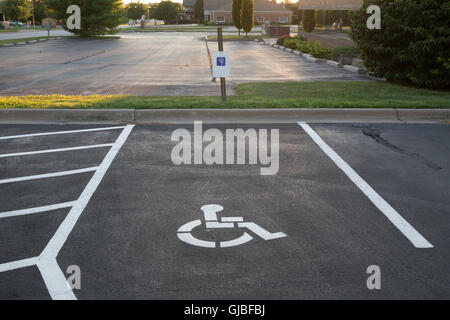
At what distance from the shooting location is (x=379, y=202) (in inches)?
201

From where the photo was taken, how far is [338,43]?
2739 cm

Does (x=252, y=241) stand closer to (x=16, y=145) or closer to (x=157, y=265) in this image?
(x=157, y=265)

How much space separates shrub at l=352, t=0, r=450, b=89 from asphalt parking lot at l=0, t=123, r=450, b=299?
194 inches

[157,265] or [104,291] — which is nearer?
[104,291]

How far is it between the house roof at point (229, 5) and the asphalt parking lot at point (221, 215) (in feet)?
300

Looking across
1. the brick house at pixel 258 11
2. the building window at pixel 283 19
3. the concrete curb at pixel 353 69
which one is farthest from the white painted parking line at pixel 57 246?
the building window at pixel 283 19

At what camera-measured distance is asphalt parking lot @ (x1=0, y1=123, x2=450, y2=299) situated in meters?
3.44

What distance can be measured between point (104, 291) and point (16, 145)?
4.85 meters

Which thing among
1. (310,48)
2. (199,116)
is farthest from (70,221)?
(310,48)

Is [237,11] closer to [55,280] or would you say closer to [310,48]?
[310,48]

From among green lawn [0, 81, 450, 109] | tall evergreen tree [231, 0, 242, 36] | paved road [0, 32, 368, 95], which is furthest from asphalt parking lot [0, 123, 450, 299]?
tall evergreen tree [231, 0, 242, 36]

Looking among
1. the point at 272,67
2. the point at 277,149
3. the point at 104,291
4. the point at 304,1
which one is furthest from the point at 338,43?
the point at 104,291

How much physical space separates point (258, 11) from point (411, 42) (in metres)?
86.4

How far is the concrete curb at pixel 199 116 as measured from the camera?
898cm
